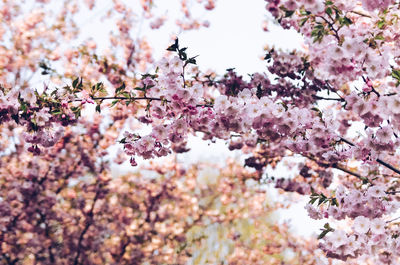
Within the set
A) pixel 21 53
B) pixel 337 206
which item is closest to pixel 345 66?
pixel 337 206

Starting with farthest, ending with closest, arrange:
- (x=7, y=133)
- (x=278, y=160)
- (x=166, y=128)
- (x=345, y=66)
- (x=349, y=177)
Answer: (x=7, y=133) → (x=349, y=177) → (x=278, y=160) → (x=166, y=128) → (x=345, y=66)

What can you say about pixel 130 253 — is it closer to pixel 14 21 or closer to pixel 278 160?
pixel 278 160

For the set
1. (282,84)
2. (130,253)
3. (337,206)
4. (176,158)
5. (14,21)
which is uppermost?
(14,21)

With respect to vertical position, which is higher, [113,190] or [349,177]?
[113,190]

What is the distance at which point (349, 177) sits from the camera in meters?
5.82

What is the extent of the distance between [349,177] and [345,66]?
391 cm

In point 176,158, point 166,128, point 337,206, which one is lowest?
point 337,206

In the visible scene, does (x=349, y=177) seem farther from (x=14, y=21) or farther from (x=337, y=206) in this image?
(x=14, y=21)

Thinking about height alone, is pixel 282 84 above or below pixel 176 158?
below

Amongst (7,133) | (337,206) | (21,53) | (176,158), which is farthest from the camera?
(176,158)

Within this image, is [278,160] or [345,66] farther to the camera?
[278,160]

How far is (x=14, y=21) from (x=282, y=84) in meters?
6.20

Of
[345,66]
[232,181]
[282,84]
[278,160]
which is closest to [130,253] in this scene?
[232,181]

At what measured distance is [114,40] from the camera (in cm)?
759
